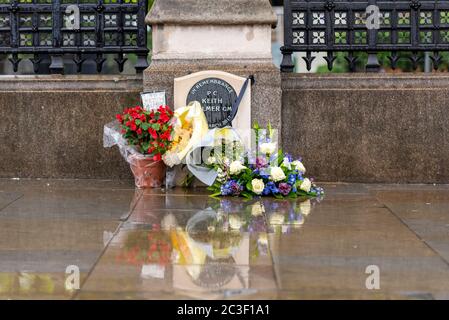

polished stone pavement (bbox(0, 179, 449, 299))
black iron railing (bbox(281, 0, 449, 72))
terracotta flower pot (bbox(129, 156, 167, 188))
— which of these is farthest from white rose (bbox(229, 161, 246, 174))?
black iron railing (bbox(281, 0, 449, 72))

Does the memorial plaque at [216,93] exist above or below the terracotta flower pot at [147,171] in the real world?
above

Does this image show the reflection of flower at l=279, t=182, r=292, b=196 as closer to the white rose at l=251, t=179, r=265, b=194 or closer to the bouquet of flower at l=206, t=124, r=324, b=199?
the bouquet of flower at l=206, t=124, r=324, b=199

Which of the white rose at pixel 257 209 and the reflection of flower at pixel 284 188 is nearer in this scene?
the white rose at pixel 257 209

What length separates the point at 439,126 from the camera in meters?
10.4

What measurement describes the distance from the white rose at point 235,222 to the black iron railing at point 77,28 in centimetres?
329

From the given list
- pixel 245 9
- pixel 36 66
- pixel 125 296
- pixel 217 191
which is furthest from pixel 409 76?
pixel 125 296

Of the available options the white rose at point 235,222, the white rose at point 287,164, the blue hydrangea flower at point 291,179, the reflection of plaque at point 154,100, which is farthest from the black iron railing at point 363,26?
the white rose at point 235,222

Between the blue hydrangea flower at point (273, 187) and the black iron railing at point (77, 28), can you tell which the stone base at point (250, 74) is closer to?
the black iron railing at point (77, 28)

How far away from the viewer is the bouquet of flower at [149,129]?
9.55 metres

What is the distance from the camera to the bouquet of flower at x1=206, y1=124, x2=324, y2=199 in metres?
9.20

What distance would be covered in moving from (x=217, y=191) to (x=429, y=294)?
13.5ft

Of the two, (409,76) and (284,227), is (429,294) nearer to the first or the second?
(284,227)

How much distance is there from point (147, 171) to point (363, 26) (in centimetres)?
313

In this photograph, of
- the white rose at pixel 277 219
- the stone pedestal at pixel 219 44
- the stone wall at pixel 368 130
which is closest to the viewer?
the white rose at pixel 277 219
